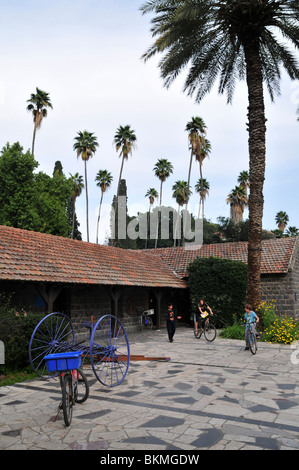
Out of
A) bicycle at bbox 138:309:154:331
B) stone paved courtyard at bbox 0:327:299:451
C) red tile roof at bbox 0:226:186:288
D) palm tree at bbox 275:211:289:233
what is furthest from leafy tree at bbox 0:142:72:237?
palm tree at bbox 275:211:289:233

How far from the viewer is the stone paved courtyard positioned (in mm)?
4809

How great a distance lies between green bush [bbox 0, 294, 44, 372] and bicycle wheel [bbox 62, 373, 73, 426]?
12.0 feet

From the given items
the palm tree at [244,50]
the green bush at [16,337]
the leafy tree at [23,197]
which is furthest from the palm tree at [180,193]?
the green bush at [16,337]

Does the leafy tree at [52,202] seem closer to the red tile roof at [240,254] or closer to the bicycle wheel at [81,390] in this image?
the red tile roof at [240,254]

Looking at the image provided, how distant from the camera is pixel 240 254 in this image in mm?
23531

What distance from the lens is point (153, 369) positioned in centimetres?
979

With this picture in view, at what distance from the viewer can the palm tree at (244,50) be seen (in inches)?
537

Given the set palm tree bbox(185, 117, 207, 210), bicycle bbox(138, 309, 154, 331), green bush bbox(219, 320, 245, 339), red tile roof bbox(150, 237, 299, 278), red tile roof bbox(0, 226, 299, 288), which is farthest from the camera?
palm tree bbox(185, 117, 207, 210)

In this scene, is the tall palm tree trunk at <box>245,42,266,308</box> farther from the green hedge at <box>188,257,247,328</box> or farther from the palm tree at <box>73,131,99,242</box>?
the palm tree at <box>73,131,99,242</box>

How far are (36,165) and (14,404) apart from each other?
2511 cm

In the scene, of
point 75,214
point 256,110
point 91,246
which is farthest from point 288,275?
point 75,214

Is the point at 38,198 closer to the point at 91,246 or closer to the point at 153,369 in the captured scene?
the point at 91,246

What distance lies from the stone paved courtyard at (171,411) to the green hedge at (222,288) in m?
9.11

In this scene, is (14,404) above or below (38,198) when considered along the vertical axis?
below
